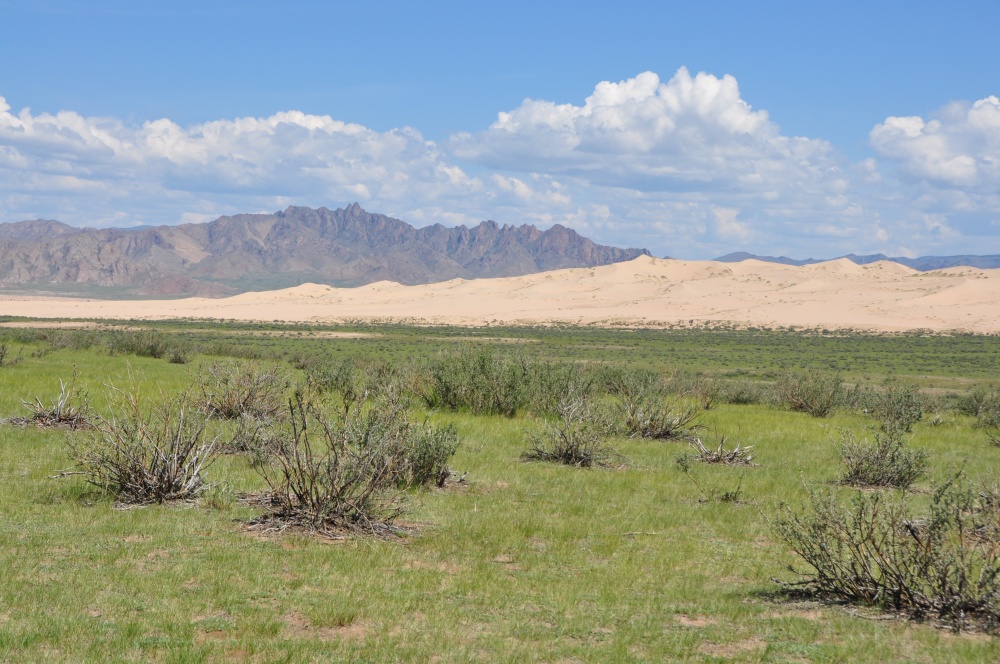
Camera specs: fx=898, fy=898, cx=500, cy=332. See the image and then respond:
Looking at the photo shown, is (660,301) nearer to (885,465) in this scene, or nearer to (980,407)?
(980,407)

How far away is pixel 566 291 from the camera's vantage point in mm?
158000

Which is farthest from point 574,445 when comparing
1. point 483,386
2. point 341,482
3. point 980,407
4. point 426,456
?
point 980,407

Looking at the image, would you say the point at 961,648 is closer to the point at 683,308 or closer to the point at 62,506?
the point at 62,506

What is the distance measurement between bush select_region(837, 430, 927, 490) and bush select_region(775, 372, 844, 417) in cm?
1196

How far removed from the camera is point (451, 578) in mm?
8297

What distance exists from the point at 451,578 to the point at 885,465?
349 inches

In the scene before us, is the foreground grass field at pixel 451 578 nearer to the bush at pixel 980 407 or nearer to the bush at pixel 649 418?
the bush at pixel 649 418

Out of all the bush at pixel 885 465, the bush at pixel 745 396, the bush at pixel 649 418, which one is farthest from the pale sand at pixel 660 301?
the bush at pixel 885 465

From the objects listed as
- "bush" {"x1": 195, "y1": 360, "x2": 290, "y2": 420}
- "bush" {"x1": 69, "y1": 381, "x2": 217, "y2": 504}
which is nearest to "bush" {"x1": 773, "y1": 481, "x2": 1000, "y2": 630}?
"bush" {"x1": 69, "y1": 381, "x2": 217, "y2": 504}

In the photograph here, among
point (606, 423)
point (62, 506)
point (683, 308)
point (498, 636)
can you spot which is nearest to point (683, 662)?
point (498, 636)

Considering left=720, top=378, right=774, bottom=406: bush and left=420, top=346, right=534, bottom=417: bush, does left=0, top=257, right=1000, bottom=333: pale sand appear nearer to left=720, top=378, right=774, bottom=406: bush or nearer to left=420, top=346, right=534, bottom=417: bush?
left=720, top=378, right=774, bottom=406: bush

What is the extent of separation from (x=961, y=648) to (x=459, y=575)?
4.20 metres

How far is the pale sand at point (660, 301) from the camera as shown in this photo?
349 feet

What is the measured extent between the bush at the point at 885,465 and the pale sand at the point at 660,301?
281 feet
